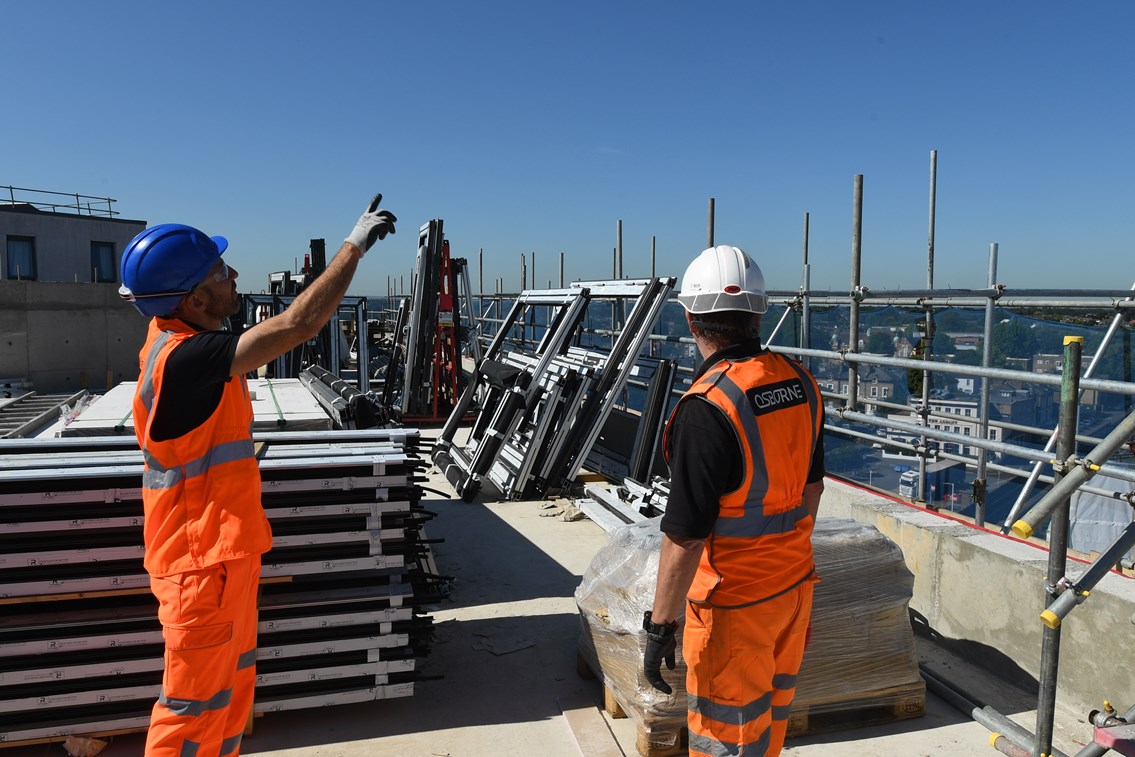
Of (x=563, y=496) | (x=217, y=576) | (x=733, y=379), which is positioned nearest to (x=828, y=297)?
(x=563, y=496)

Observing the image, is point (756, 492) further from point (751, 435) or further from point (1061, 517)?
point (1061, 517)

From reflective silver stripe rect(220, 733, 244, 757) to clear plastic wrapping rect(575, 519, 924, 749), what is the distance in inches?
61.4

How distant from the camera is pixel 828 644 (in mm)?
3416

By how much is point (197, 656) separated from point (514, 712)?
171 centimetres

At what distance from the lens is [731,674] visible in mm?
2211

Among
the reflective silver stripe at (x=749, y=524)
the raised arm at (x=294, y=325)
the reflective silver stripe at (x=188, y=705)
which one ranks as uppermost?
the raised arm at (x=294, y=325)

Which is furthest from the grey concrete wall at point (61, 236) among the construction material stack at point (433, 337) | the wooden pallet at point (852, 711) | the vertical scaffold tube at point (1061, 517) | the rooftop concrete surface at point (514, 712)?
the vertical scaffold tube at point (1061, 517)

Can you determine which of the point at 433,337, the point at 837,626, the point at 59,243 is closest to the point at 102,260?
the point at 59,243

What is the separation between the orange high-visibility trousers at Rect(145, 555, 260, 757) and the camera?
2.32 meters

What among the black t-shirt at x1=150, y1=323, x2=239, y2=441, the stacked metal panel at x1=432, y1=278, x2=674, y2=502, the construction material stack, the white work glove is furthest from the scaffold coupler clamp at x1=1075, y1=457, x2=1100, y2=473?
the construction material stack

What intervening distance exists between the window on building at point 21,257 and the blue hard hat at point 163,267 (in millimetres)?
28260

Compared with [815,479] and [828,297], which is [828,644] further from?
[828,297]

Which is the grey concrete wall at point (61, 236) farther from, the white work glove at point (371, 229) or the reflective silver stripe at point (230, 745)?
the white work glove at point (371, 229)

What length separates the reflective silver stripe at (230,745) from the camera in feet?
8.29
